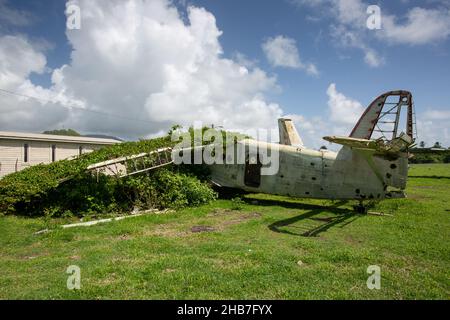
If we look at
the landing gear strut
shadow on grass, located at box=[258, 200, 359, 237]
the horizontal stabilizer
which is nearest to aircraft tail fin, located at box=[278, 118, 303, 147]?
shadow on grass, located at box=[258, 200, 359, 237]

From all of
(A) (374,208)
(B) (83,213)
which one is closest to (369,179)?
(A) (374,208)

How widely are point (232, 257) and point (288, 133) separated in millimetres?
13374

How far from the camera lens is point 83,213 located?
13617 millimetres

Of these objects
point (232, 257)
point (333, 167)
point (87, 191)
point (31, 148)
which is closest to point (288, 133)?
point (333, 167)

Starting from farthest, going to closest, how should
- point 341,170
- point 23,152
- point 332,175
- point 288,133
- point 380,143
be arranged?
1. point 23,152
2. point 288,133
3. point 332,175
4. point 341,170
5. point 380,143

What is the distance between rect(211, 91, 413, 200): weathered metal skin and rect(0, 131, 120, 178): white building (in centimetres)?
1364

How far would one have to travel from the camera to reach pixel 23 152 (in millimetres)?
24984

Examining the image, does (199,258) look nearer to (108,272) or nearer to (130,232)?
(108,272)

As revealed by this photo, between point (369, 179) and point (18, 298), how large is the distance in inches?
557

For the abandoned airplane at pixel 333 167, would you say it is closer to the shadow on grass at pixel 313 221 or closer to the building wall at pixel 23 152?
the shadow on grass at pixel 313 221

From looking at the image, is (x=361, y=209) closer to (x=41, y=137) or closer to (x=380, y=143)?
(x=380, y=143)

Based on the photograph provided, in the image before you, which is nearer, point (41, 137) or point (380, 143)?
point (380, 143)

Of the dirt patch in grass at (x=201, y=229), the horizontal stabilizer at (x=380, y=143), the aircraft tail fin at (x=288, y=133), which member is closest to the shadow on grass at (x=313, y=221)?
the dirt patch in grass at (x=201, y=229)
